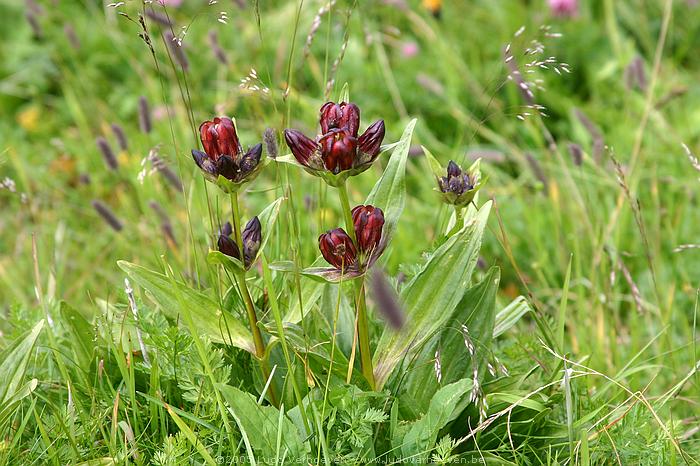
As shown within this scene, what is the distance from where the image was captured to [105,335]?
162 centimetres

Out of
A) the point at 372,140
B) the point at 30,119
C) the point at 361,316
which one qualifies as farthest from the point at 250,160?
the point at 30,119

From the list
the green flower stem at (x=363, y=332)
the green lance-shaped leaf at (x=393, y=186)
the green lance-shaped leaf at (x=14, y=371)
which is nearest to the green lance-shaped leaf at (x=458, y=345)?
the green flower stem at (x=363, y=332)

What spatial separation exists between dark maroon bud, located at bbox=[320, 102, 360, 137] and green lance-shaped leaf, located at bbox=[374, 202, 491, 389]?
28cm

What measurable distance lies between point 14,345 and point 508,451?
3.05 ft

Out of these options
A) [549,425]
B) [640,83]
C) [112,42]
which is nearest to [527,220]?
[640,83]

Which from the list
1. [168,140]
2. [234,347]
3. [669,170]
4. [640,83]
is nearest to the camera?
[234,347]

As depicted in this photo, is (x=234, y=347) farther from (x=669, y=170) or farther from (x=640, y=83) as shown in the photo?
(x=669, y=170)

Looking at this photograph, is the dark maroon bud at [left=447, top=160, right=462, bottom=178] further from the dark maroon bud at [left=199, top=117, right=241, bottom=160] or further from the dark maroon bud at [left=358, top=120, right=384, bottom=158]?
the dark maroon bud at [left=199, top=117, right=241, bottom=160]

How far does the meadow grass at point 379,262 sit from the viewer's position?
1476 mm

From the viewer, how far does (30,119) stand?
12.1 feet

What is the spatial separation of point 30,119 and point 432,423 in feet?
9.37

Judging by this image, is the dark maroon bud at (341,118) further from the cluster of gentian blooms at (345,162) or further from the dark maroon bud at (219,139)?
the dark maroon bud at (219,139)

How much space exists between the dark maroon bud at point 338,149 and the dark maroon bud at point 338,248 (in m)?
0.10

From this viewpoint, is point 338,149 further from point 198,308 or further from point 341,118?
point 198,308
